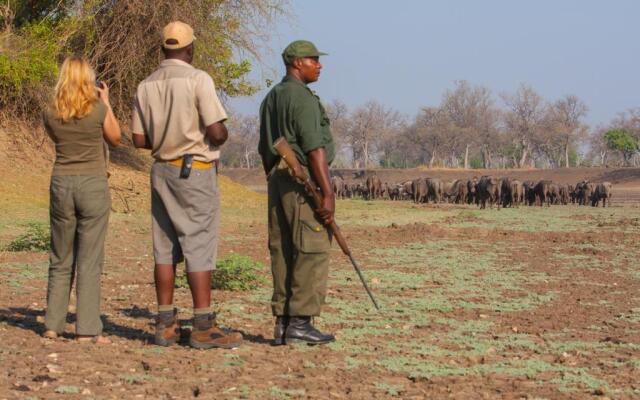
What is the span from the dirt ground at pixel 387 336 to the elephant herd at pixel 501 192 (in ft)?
97.5

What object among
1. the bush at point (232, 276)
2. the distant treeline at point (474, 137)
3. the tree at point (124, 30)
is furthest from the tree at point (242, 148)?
the bush at point (232, 276)

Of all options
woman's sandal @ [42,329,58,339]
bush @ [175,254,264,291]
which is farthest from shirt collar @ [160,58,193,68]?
bush @ [175,254,264,291]

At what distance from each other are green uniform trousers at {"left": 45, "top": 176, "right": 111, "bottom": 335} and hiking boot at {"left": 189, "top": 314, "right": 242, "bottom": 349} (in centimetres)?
65

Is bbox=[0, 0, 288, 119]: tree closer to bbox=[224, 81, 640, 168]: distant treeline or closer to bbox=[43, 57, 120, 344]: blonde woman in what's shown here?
bbox=[43, 57, 120, 344]: blonde woman

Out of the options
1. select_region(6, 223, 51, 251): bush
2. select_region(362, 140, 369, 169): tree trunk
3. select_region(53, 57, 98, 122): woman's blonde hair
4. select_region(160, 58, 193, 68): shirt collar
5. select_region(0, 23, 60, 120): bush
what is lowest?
select_region(6, 223, 51, 251): bush

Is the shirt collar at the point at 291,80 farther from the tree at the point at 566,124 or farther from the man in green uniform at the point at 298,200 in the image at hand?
the tree at the point at 566,124

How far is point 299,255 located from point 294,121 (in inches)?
32.2

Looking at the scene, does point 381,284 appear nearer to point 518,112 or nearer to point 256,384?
point 256,384

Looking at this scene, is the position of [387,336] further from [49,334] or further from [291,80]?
[49,334]

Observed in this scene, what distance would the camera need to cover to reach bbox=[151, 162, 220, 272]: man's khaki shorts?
582cm

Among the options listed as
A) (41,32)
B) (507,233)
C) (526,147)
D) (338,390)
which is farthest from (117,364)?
(526,147)

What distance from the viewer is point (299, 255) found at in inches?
236

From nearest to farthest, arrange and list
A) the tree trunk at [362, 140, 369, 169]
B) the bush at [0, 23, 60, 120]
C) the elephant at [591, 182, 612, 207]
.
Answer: the bush at [0, 23, 60, 120] → the elephant at [591, 182, 612, 207] → the tree trunk at [362, 140, 369, 169]

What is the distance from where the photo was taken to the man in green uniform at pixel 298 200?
5.92m
